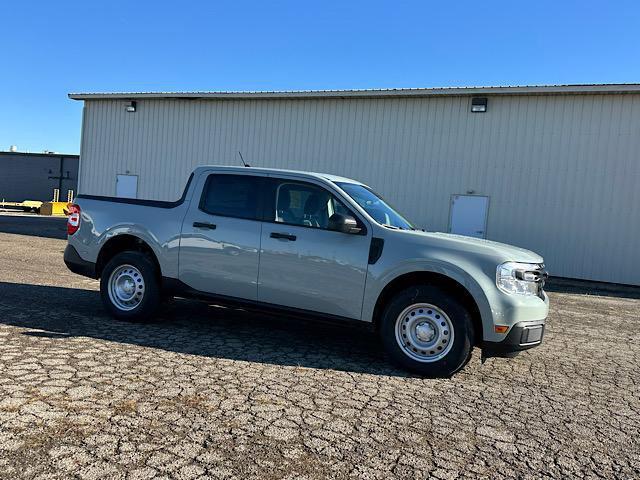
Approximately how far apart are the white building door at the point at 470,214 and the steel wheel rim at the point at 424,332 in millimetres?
10549

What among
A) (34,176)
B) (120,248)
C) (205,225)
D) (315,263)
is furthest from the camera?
(34,176)

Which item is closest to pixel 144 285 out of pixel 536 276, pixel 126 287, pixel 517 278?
pixel 126 287

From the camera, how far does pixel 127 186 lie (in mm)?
19797

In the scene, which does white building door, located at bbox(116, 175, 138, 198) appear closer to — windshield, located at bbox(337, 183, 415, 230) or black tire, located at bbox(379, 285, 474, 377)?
windshield, located at bbox(337, 183, 415, 230)

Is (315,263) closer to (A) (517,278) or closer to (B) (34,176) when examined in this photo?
(A) (517,278)

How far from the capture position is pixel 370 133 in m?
16.1

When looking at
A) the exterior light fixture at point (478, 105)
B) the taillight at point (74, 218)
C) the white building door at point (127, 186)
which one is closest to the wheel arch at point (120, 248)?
the taillight at point (74, 218)

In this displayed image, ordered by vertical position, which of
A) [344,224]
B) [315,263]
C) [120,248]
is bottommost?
[120,248]

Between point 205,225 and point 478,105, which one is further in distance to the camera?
point 478,105

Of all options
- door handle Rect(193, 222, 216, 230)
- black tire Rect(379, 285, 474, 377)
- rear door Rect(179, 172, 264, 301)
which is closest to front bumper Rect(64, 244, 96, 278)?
rear door Rect(179, 172, 264, 301)

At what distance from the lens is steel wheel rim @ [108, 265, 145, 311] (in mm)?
6219

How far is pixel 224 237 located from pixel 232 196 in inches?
19.3

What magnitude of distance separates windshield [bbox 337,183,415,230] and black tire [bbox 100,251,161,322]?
2.39 meters

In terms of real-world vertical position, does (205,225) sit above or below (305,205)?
below
